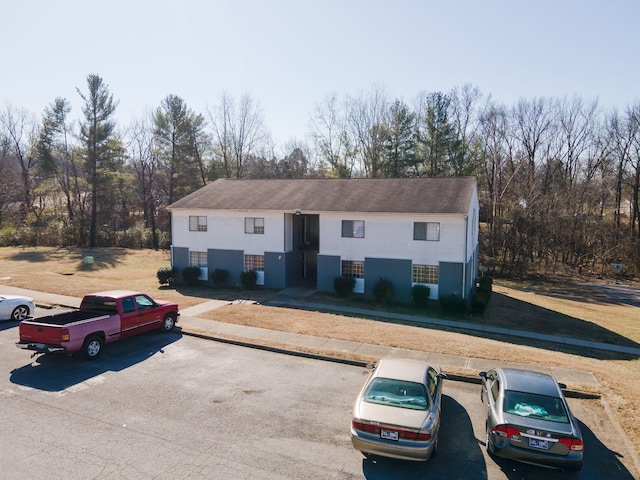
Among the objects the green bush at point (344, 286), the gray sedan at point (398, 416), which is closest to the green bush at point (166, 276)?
the green bush at point (344, 286)

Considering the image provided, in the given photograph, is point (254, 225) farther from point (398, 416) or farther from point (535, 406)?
point (535, 406)

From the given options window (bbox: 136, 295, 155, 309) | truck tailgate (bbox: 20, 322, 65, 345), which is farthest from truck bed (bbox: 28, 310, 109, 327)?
window (bbox: 136, 295, 155, 309)

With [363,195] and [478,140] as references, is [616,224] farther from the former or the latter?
[363,195]

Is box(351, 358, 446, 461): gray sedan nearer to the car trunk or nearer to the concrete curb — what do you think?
the car trunk

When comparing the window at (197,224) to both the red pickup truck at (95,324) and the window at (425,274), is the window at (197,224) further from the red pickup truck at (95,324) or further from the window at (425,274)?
the window at (425,274)

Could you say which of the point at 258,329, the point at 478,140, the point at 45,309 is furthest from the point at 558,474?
the point at 478,140

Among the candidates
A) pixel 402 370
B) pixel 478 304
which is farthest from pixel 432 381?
pixel 478 304
